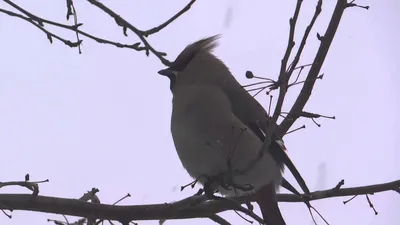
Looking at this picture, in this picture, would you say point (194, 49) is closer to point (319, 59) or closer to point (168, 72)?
point (168, 72)

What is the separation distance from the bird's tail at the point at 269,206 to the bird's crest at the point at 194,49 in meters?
0.94

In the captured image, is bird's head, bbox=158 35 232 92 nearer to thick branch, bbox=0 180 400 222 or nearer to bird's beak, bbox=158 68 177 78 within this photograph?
bird's beak, bbox=158 68 177 78

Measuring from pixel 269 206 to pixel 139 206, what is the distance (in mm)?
817

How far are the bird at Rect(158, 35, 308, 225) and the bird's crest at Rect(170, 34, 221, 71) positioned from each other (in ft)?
0.75

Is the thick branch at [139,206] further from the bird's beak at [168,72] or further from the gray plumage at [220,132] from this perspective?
the bird's beak at [168,72]

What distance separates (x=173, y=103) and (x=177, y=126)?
285mm

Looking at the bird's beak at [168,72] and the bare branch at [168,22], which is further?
the bird's beak at [168,72]

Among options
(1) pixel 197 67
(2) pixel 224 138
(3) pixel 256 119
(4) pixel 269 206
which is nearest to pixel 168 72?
(1) pixel 197 67

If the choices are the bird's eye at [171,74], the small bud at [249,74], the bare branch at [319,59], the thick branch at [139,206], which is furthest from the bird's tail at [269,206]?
the small bud at [249,74]

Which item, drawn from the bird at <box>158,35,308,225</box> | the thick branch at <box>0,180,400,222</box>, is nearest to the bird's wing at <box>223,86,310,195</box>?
the bird at <box>158,35,308,225</box>

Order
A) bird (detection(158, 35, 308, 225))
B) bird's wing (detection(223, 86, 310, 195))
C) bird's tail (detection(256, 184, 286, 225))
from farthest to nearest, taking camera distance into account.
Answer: bird's tail (detection(256, 184, 286, 225)), bird's wing (detection(223, 86, 310, 195)), bird (detection(158, 35, 308, 225))

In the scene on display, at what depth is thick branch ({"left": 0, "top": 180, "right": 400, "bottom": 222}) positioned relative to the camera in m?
2.60

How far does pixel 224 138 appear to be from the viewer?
10.0ft

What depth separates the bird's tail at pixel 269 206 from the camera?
130 inches
